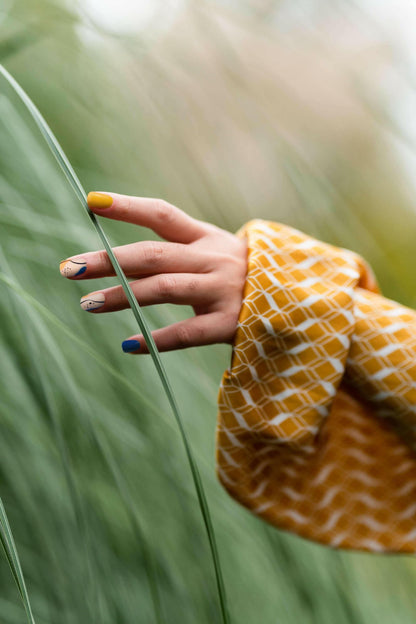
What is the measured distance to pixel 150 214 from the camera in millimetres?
229

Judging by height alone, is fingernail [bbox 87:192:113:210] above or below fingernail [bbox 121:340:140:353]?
above

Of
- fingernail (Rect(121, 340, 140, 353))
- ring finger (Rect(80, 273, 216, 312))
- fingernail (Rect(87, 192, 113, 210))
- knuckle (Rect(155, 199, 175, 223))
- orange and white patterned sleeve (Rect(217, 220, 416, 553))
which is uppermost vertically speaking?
fingernail (Rect(87, 192, 113, 210))

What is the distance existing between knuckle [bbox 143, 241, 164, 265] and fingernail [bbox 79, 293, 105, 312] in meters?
0.03

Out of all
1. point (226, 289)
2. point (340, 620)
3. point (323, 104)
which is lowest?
point (340, 620)

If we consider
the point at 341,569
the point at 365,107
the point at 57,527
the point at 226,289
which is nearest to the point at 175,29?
the point at 365,107

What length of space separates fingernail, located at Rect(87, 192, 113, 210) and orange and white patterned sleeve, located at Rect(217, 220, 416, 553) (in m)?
0.08

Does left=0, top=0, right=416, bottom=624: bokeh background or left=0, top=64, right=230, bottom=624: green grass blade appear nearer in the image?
left=0, top=64, right=230, bottom=624: green grass blade

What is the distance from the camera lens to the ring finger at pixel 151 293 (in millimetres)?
217

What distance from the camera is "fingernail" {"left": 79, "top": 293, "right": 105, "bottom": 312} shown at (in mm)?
215

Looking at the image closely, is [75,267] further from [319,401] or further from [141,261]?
[319,401]

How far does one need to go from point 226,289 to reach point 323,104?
14.8 inches

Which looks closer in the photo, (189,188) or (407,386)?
(407,386)

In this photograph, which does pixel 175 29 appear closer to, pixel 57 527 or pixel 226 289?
pixel 226 289

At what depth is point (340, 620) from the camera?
0.47 m
